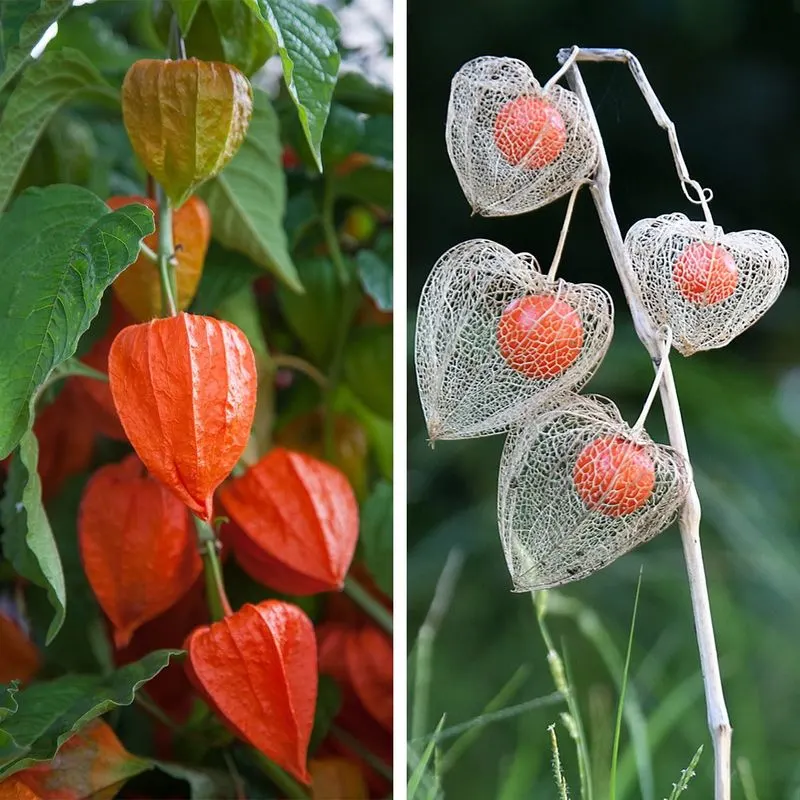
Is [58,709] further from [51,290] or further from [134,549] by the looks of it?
[51,290]

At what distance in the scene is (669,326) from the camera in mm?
437

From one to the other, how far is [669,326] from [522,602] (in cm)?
15

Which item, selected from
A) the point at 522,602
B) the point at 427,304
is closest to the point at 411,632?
the point at 522,602

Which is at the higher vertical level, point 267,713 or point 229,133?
point 229,133

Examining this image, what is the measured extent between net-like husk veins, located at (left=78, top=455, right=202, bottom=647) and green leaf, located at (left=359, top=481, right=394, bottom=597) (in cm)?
10

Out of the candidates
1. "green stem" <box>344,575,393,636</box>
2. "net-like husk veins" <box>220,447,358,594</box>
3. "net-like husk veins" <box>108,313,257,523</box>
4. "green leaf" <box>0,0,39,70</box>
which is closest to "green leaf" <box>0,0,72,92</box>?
"green leaf" <box>0,0,39,70</box>

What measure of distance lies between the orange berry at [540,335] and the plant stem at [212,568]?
0.55ft

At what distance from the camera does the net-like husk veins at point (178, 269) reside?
514mm

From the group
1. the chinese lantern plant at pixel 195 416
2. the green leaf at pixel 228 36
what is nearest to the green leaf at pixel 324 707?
the chinese lantern plant at pixel 195 416

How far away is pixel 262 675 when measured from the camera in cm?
48

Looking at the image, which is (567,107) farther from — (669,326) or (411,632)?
(411,632)

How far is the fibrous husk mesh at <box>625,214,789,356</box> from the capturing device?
43cm

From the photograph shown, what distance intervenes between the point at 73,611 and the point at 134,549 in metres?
0.12

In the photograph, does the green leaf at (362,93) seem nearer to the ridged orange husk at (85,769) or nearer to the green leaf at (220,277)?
the green leaf at (220,277)
